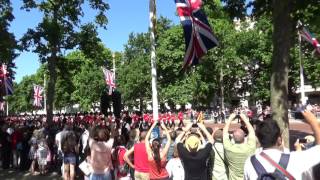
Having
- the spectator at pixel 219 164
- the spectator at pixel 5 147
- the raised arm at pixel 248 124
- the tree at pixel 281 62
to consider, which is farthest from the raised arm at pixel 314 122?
the spectator at pixel 5 147

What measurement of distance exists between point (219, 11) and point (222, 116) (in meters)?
40.8

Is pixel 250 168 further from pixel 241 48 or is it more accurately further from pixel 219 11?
pixel 241 48

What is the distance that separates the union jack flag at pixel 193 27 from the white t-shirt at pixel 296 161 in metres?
10.0

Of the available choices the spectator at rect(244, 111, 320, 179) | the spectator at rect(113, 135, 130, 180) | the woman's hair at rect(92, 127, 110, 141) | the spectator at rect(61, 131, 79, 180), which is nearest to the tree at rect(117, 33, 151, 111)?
the spectator at rect(61, 131, 79, 180)

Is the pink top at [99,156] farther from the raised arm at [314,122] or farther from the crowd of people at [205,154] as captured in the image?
the raised arm at [314,122]

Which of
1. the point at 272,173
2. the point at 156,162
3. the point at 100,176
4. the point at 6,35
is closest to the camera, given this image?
the point at 272,173

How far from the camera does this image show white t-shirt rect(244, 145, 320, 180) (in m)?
4.62

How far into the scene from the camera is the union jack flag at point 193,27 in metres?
14.9

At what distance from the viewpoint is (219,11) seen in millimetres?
15992

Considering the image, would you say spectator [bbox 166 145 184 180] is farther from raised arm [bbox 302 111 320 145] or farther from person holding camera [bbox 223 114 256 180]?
raised arm [bbox 302 111 320 145]

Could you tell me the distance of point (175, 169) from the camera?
9.06m

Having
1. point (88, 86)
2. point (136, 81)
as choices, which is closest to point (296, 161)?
point (136, 81)

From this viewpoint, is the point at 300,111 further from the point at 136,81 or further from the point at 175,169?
the point at 136,81

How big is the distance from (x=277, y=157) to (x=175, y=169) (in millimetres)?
4369
